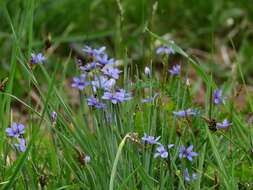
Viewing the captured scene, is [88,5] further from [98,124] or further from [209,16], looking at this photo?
[98,124]

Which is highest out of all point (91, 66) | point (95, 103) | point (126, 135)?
point (91, 66)

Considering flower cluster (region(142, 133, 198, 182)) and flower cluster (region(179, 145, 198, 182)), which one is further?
flower cluster (region(179, 145, 198, 182))

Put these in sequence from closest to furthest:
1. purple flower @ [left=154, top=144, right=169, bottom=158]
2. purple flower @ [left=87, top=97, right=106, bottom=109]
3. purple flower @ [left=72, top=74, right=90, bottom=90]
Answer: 1. purple flower @ [left=154, top=144, right=169, bottom=158]
2. purple flower @ [left=87, top=97, right=106, bottom=109]
3. purple flower @ [left=72, top=74, right=90, bottom=90]

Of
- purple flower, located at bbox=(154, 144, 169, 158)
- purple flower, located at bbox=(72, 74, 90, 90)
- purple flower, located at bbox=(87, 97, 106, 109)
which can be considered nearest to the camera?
purple flower, located at bbox=(154, 144, 169, 158)

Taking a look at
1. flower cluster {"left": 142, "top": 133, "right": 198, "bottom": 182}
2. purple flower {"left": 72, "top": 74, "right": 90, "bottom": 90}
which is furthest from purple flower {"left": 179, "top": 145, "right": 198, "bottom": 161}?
purple flower {"left": 72, "top": 74, "right": 90, "bottom": 90}

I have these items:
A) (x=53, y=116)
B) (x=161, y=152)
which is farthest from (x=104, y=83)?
(x=161, y=152)

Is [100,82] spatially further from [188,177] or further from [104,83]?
[188,177]

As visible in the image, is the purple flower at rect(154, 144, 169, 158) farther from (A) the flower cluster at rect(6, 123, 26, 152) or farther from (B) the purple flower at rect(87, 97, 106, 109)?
(A) the flower cluster at rect(6, 123, 26, 152)

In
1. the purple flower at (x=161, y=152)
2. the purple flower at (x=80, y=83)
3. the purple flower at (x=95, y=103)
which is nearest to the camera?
the purple flower at (x=161, y=152)

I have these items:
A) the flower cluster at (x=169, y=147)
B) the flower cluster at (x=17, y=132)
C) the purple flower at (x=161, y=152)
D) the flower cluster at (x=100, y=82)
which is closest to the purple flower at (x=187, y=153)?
the flower cluster at (x=169, y=147)

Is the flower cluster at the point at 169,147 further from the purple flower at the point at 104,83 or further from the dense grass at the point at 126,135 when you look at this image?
the purple flower at the point at 104,83

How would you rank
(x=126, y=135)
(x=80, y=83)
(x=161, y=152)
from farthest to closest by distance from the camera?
(x=80, y=83), (x=161, y=152), (x=126, y=135)
